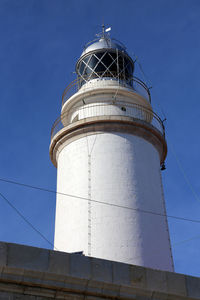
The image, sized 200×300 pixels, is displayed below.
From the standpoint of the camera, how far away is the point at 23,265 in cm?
644

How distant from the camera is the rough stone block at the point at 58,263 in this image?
261 inches

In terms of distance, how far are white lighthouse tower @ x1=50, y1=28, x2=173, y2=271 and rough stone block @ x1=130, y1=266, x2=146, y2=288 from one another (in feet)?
16.1

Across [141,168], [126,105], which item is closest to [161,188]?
[141,168]

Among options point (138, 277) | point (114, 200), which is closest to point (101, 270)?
point (138, 277)

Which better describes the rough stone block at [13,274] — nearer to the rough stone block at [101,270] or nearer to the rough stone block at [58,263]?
the rough stone block at [58,263]

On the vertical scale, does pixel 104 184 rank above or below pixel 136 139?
below

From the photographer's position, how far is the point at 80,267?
682 cm

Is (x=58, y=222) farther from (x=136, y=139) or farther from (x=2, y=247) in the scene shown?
(x=2, y=247)

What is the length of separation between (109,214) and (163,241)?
1758mm

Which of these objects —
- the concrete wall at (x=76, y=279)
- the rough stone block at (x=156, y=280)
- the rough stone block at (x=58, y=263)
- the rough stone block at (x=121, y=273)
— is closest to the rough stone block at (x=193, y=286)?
the concrete wall at (x=76, y=279)

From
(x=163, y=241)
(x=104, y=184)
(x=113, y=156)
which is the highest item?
(x=113, y=156)

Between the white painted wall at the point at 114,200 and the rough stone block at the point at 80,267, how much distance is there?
17.3 feet

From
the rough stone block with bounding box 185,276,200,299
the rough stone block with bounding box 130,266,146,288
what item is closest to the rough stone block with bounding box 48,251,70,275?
the rough stone block with bounding box 130,266,146,288

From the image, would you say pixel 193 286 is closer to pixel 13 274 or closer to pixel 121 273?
pixel 121 273
